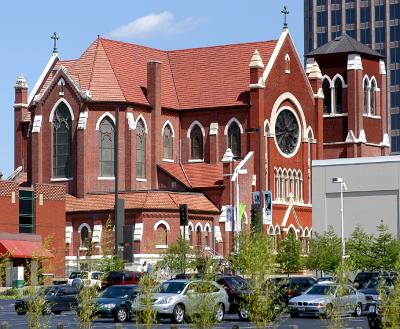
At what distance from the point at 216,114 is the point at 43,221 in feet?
74.0

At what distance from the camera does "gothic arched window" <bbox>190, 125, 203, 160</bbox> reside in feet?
381

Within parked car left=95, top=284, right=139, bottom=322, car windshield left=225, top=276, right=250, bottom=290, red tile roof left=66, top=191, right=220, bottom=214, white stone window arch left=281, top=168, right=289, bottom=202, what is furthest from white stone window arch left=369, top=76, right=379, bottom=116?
parked car left=95, top=284, right=139, bottom=322

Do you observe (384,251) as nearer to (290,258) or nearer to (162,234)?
(290,258)

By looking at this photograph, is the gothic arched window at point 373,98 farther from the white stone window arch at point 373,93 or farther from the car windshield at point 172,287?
the car windshield at point 172,287

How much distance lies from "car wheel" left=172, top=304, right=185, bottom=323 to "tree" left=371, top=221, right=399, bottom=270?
3218 cm

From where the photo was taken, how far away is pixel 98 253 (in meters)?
99.9

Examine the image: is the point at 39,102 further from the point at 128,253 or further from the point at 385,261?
the point at 128,253

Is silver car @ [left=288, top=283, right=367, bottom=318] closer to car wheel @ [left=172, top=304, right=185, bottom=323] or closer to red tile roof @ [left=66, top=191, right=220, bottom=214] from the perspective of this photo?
car wheel @ [left=172, top=304, right=185, bottom=323]

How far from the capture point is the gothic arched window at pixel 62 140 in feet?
361

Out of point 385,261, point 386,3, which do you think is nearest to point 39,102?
point 385,261

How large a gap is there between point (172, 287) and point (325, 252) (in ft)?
121

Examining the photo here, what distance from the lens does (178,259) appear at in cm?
8375

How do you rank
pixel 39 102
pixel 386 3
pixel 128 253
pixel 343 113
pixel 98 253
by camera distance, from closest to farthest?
pixel 128 253 < pixel 98 253 < pixel 39 102 < pixel 343 113 < pixel 386 3

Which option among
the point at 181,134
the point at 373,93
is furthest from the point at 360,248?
the point at 373,93
